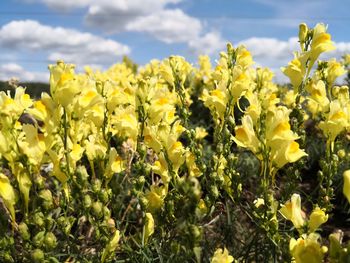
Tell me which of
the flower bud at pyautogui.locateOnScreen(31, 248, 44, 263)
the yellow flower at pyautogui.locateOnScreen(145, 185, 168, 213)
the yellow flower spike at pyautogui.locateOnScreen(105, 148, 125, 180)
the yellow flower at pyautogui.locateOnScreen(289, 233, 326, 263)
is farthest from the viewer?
the yellow flower spike at pyautogui.locateOnScreen(105, 148, 125, 180)

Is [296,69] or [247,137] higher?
[296,69]

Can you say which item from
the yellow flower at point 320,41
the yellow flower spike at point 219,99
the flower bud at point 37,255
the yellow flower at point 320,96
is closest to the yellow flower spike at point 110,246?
the flower bud at point 37,255

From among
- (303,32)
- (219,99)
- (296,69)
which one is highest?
(303,32)

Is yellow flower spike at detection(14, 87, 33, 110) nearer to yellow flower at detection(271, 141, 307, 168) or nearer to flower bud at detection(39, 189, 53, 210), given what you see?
flower bud at detection(39, 189, 53, 210)

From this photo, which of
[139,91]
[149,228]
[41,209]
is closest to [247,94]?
[139,91]

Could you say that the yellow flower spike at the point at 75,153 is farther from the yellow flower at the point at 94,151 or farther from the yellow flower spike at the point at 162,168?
the yellow flower spike at the point at 162,168

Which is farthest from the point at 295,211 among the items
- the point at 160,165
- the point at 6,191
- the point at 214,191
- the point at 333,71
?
the point at 333,71

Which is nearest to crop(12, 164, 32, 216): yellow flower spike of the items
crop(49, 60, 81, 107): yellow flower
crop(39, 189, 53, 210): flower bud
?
crop(39, 189, 53, 210): flower bud

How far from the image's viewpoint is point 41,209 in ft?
7.59

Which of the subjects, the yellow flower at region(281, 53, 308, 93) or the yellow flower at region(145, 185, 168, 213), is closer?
the yellow flower at region(145, 185, 168, 213)

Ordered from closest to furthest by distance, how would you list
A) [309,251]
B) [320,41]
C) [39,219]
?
[309,251] → [39,219] → [320,41]

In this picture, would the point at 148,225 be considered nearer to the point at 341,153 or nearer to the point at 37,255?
the point at 37,255

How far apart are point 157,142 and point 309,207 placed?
11.1 ft

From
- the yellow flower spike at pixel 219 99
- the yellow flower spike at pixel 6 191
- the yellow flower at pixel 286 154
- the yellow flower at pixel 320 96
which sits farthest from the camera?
the yellow flower spike at pixel 219 99
